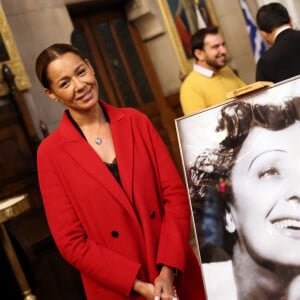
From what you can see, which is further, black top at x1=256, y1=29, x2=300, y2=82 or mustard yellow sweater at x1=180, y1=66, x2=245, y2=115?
mustard yellow sweater at x1=180, y1=66, x2=245, y2=115

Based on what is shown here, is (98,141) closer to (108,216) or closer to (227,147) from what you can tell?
(108,216)

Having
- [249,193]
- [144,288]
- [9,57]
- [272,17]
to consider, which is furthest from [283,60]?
[9,57]

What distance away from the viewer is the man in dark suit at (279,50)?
105 inches

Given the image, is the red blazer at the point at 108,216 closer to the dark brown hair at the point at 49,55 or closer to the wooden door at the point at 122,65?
the dark brown hair at the point at 49,55

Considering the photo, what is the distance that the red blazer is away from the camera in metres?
1.58

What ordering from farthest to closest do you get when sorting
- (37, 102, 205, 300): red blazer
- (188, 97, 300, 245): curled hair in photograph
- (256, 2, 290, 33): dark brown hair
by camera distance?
(256, 2, 290, 33): dark brown hair < (37, 102, 205, 300): red blazer < (188, 97, 300, 245): curled hair in photograph

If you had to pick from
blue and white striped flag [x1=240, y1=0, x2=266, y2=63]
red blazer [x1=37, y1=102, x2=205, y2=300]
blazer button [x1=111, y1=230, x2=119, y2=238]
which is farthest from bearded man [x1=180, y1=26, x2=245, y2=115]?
blue and white striped flag [x1=240, y1=0, x2=266, y2=63]

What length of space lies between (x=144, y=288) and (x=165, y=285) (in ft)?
0.25

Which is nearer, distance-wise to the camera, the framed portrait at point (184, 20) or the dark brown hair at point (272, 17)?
the dark brown hair at point (272, 17)

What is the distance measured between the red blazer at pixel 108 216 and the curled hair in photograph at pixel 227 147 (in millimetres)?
169

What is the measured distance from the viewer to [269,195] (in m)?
1.41

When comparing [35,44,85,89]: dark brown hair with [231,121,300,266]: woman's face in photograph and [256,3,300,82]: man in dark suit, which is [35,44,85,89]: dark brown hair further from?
[256,3,300,82]: man in dark suit

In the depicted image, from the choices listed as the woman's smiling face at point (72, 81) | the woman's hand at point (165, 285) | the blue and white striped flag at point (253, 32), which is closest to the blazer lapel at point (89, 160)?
the woman's smiling face at point (72, 81)

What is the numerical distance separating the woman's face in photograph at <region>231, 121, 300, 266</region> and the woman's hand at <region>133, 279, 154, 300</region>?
0.36 m
